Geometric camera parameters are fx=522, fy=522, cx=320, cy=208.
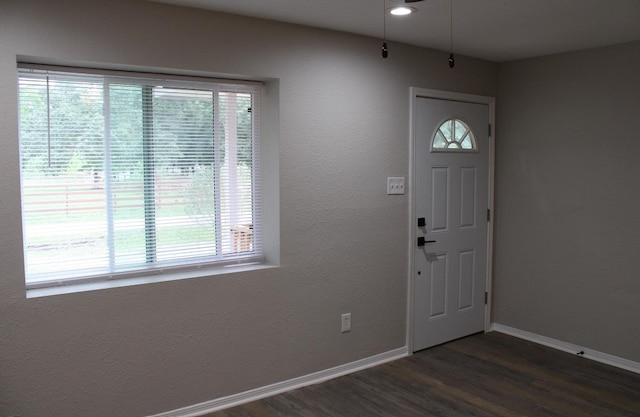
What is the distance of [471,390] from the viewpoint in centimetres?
361

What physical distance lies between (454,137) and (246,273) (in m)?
2.19

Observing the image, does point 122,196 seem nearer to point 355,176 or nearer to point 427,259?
point 355,176

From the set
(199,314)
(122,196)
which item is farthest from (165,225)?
(199,314)

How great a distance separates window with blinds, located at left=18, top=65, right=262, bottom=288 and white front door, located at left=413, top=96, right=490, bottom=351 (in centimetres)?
142

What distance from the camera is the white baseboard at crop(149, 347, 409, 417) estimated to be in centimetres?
321

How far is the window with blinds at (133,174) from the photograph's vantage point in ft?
9.36

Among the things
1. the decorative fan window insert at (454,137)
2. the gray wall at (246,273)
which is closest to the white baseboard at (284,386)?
the gray wall at (246,273)

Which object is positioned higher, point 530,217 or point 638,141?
point 638,141

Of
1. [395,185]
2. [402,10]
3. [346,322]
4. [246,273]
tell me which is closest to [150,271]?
[246,273]

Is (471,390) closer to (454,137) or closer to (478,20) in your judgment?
(454,137)

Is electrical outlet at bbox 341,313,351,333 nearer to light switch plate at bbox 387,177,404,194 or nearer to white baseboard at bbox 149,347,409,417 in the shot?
white baseboard at bbox 149,347,409,417

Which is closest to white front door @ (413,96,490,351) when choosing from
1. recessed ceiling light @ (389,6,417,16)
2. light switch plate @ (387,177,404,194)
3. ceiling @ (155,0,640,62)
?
light switch plate @ (387,177,404,194)

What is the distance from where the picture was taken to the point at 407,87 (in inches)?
160

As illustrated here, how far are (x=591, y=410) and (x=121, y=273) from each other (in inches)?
120
